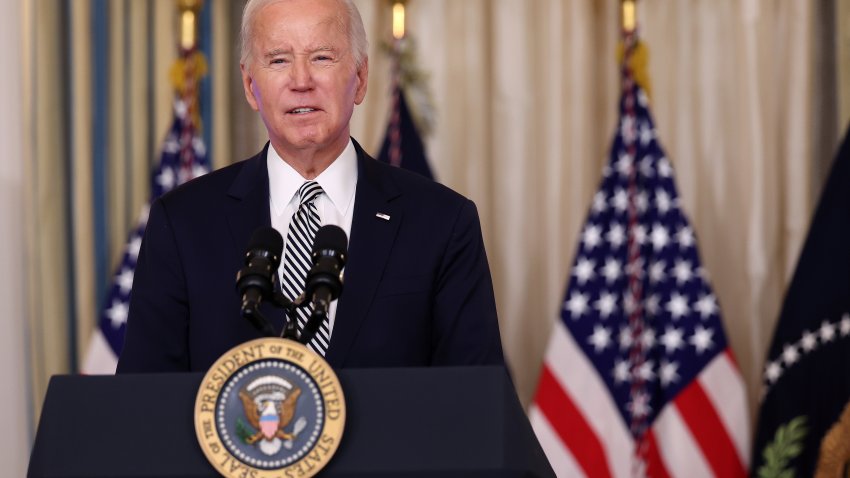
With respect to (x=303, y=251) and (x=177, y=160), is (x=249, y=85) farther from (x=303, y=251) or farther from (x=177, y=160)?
(x=177, y=160)

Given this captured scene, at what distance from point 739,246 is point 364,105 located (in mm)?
1762

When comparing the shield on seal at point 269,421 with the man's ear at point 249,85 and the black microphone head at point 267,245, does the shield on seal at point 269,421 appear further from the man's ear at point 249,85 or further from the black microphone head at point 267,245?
the man's ear at point 249,85

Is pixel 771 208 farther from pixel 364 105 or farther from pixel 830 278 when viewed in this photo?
pixel 364 105

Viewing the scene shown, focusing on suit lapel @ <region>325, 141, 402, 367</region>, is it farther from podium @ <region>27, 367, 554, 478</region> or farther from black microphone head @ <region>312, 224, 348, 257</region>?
podium @ <region>27, 367, 554, 478</region>

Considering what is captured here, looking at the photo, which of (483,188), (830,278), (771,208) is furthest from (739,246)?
(483,188)

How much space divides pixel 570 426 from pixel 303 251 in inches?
110

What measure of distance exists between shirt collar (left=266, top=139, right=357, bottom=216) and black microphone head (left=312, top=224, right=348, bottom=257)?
557mm

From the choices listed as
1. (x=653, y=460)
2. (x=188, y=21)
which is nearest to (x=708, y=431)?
(x=653, y=460)

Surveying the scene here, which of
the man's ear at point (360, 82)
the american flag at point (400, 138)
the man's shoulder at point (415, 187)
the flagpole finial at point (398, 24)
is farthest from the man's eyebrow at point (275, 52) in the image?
the flagpole finial at point (398, 24)

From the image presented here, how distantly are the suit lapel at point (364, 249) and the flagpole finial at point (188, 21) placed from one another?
9.61 ft

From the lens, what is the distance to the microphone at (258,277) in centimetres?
167

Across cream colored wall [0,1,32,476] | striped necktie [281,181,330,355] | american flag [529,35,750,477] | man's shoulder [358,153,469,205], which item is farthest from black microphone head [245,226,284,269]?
cream colored wall [0,1,32,476]

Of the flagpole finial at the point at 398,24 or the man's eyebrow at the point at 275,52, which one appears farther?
the flagpole finial at the point at 398,24

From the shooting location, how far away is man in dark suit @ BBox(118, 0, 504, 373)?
7.09 feet
